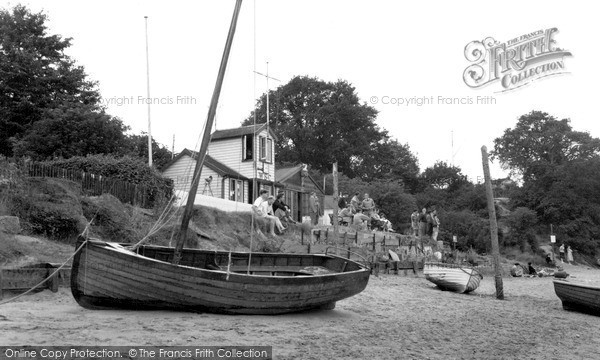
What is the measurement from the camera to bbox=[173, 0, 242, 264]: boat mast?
11.1 metres

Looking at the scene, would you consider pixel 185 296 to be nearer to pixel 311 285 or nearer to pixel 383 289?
pixel 311 285

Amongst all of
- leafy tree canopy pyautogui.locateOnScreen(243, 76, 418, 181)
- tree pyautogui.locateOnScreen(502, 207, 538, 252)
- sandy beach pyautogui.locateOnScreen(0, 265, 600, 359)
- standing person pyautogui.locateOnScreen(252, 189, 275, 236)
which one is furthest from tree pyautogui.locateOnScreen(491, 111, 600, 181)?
sandy beach pyautogui.locateOnScreen(0, 265, 600, 359)

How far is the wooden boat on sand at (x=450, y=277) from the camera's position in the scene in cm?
1848

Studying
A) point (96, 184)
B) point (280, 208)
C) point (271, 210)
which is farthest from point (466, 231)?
point (96, 184)

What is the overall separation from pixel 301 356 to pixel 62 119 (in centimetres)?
2319

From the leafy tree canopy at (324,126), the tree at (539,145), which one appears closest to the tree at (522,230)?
the tree at (539,145)

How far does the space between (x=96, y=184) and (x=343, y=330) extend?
1176 cm

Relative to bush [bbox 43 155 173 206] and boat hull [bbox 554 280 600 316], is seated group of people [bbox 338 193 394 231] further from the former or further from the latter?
boat hull [bbox 554 280 600 316]

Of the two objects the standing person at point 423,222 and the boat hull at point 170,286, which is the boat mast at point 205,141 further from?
the standing person at point 423,222

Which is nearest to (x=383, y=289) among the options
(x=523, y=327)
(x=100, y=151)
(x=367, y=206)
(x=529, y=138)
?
(x=523, y=327)

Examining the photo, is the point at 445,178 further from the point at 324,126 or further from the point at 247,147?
the point at 247,147

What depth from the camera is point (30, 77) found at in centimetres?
3081

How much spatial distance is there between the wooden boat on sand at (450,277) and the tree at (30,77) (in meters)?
19.1

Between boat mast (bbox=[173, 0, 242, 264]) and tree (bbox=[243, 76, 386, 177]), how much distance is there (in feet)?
159
